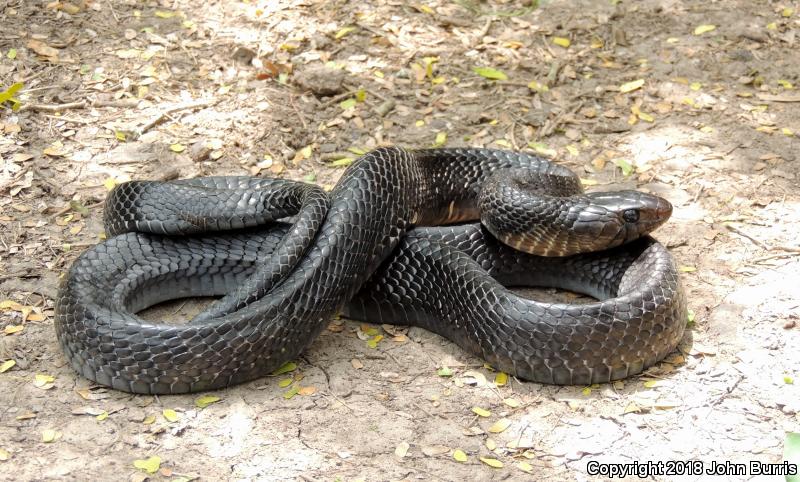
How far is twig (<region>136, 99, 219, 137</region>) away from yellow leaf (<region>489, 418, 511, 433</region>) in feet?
16.4

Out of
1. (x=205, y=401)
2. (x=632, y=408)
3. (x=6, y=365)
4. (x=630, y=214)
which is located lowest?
(x=6, y=365)

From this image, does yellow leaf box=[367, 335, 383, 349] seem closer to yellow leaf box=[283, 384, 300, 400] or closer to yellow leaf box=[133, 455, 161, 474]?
yellow leaf box=[283, 384, 300, 400]

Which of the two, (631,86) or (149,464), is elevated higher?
(631,86)

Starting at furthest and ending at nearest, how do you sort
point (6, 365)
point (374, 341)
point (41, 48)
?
point (41, 48)
point (374, 341)
point (6, 365)

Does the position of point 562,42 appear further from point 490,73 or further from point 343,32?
point 343,32

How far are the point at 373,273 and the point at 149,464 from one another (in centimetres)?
228

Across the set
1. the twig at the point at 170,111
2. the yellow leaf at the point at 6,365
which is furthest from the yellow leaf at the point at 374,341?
the twig at the point at 170,111

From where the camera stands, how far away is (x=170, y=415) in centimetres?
587

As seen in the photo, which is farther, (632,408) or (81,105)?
(81,105)

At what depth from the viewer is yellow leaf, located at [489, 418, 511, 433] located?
5854mm

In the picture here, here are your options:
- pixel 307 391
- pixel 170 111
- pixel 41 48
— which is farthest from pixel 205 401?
pixel 41 48

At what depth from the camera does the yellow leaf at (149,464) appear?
212 inches

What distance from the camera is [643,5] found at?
11.0 m

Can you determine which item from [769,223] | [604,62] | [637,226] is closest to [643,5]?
[604,62]
